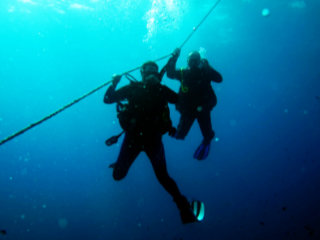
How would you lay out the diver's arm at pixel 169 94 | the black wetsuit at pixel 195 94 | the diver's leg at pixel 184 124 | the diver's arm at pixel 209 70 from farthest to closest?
the diver's leg at pixel 184 124
the black wetsuit at pixel 195 94
the diver's arm at pixel 209 70
the diver's arm at pixel 169 94

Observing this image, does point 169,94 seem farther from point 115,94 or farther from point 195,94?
point 195,94

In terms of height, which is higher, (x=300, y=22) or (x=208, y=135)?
(x=300, y=22)

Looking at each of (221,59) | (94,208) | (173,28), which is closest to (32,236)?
(94,208)

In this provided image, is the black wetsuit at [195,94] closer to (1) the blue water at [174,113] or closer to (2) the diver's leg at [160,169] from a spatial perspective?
(2) the diver's leg at [160,169]

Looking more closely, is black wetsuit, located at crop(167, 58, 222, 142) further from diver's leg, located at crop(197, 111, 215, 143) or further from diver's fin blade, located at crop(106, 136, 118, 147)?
diver's fin blade, located at crop(106, 136, 118, 147)

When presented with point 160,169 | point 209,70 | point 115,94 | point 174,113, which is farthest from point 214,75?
point 174,113

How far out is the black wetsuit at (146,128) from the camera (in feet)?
13.3

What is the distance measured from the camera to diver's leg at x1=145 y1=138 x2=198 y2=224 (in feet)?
13.6

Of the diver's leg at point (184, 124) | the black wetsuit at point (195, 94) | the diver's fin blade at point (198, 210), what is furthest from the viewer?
the diver's leg at point (184, 124)

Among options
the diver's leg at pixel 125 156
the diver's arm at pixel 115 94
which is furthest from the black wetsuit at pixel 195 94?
the diver's leg at pixel 125 156

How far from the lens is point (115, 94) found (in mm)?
4227

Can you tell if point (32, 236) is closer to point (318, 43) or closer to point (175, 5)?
point (175, 5)

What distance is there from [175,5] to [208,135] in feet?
62.2

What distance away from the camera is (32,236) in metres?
19.3
